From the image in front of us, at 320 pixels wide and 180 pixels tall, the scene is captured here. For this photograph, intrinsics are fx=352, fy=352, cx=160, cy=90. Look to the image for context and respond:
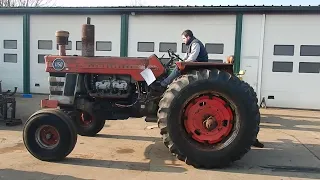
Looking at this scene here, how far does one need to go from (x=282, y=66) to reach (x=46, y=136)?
861cm

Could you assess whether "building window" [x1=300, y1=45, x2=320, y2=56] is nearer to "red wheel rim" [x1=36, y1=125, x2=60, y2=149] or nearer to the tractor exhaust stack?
the tractor exhaust stack

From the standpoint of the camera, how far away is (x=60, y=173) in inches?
178

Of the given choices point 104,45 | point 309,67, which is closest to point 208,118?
point 309,67

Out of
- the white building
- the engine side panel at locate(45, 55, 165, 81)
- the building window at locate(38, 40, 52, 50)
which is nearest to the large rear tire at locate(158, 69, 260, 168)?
the engine side panel at locate(45, 55, 165, 81)

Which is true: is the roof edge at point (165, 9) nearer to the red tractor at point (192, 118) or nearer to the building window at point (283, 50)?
the building window at point (283, 50)

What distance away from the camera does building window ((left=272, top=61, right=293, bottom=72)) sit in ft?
37.4

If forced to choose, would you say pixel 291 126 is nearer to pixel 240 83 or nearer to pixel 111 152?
pixel 240 83

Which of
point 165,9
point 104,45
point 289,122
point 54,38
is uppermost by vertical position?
point 165,9

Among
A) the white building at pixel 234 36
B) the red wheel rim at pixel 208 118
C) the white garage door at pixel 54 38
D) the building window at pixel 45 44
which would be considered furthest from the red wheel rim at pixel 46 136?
the building window at pixel 45 44

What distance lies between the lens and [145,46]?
12266 millimetres

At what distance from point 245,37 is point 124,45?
413 cm

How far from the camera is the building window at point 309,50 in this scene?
36.8 feet

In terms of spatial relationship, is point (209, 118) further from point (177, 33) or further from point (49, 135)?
point (177, 33)

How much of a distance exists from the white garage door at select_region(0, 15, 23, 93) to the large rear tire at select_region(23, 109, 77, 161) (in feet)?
29.5
